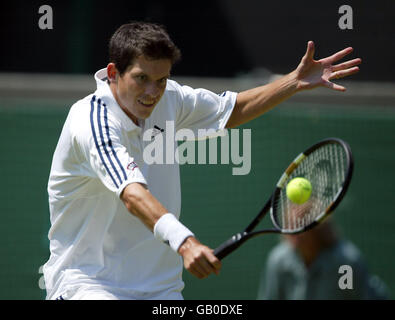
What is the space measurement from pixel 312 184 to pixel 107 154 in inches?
40.6

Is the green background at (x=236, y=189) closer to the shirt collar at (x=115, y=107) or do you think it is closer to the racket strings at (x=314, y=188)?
the racket strings at (x=314, y=188)

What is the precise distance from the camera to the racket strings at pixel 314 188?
3.30 metres

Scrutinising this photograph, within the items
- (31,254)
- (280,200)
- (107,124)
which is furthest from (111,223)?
(31,254)

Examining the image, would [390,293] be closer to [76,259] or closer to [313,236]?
[313,236]

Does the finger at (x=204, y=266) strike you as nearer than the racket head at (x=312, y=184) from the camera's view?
Yes

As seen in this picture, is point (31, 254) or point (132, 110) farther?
point (31, 254)

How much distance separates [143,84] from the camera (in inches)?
122

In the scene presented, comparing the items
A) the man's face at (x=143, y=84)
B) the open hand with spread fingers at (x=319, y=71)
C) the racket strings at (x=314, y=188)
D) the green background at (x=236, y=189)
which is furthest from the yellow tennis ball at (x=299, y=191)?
the green background at (x=236, y=189)

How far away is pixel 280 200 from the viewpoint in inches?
133

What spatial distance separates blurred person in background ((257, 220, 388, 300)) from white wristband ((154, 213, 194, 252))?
1.46 meters

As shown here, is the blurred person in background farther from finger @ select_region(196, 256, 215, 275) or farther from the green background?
finger @ select_region(196, 256, 215, 275)

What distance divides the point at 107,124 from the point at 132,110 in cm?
19

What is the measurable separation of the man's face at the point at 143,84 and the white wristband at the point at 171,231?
1.90 ft

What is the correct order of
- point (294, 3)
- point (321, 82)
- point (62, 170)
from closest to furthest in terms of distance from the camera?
point (62, 170)
point (321, 82)
point (294, 3)
